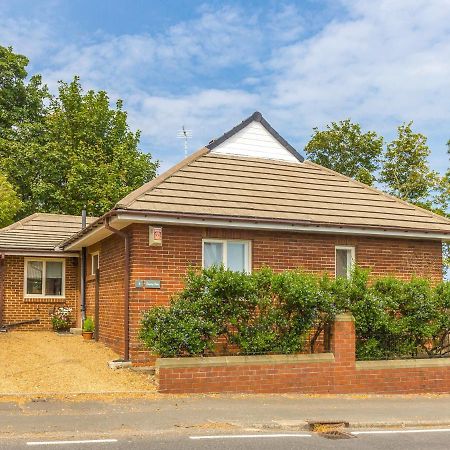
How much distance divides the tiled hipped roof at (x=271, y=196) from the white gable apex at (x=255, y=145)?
219mm

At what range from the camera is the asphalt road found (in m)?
8.30

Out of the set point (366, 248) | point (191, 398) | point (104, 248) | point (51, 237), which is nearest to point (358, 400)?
point (191, 398)

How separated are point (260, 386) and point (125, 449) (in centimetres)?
495

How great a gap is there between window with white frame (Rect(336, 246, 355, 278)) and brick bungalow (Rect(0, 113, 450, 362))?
25mm

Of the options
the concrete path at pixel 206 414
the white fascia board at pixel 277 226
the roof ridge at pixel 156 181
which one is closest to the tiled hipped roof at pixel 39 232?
the roof ridge at pixel 156 181

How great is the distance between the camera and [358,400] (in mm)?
12656

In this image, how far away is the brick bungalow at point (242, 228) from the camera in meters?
14.5

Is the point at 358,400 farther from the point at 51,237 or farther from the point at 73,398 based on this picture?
the point at 51,237

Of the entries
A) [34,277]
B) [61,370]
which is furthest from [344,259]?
[34,277]

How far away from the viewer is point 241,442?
8703mm

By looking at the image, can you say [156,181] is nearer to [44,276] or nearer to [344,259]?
[344,259]

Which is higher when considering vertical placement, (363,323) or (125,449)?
(363,323)

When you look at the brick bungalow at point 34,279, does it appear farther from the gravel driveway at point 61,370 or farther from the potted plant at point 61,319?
the gravel driveway at point 61,370

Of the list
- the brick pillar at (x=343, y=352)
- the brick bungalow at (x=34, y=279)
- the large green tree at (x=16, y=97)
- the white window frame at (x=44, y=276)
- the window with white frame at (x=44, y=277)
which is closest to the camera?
the brick pillar at (x=343, y=352)
